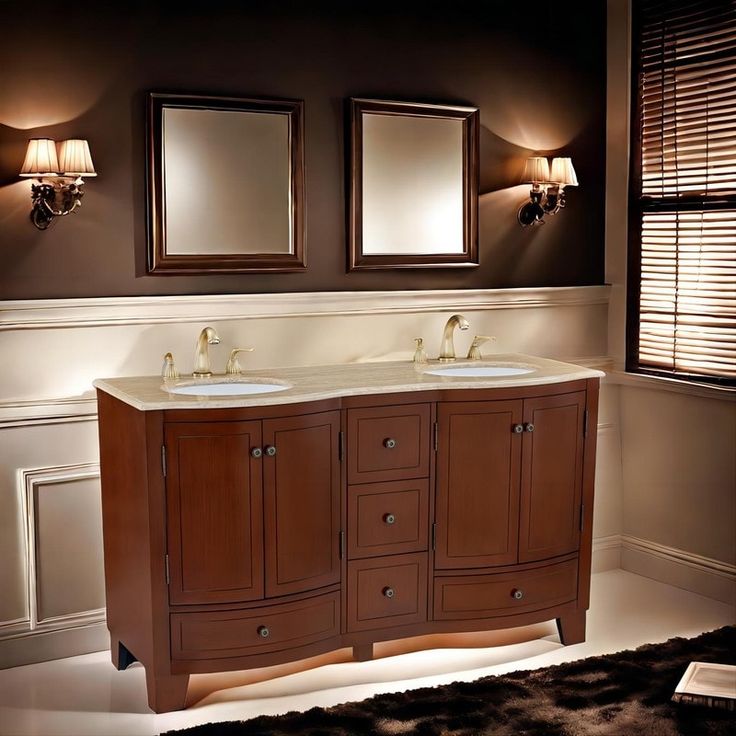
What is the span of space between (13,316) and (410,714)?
1.57 meters

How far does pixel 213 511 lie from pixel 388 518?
529 millimetres

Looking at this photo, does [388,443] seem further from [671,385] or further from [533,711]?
[671,385]

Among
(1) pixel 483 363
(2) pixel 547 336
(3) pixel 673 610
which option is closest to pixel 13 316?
(1) pixel 483 363

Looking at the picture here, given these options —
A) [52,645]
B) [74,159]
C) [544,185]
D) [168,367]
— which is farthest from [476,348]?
[52,645]

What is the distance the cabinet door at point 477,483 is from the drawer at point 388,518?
0.20 ft

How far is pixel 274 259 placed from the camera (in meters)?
3.39

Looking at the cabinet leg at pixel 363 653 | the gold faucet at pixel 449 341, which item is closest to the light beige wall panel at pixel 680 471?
the gold faucet at pixel 449 341

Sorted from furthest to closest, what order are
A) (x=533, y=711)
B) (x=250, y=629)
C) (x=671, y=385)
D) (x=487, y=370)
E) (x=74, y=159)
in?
(x=671, y=385), (x=487, y=370), (x=74, y=159), (x=250, y=629), (x=533, y=711)

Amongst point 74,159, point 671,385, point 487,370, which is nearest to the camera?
point 74,159

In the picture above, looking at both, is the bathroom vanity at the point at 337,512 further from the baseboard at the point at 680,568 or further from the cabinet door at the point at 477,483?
the baseboard at the point at 680,568

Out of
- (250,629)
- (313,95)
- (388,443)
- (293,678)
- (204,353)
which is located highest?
(313,95)

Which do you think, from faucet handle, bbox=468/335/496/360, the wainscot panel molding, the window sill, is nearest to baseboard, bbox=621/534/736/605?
the window sill

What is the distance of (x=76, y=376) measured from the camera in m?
3.16

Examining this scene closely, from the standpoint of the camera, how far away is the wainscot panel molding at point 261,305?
3078 millimetres
